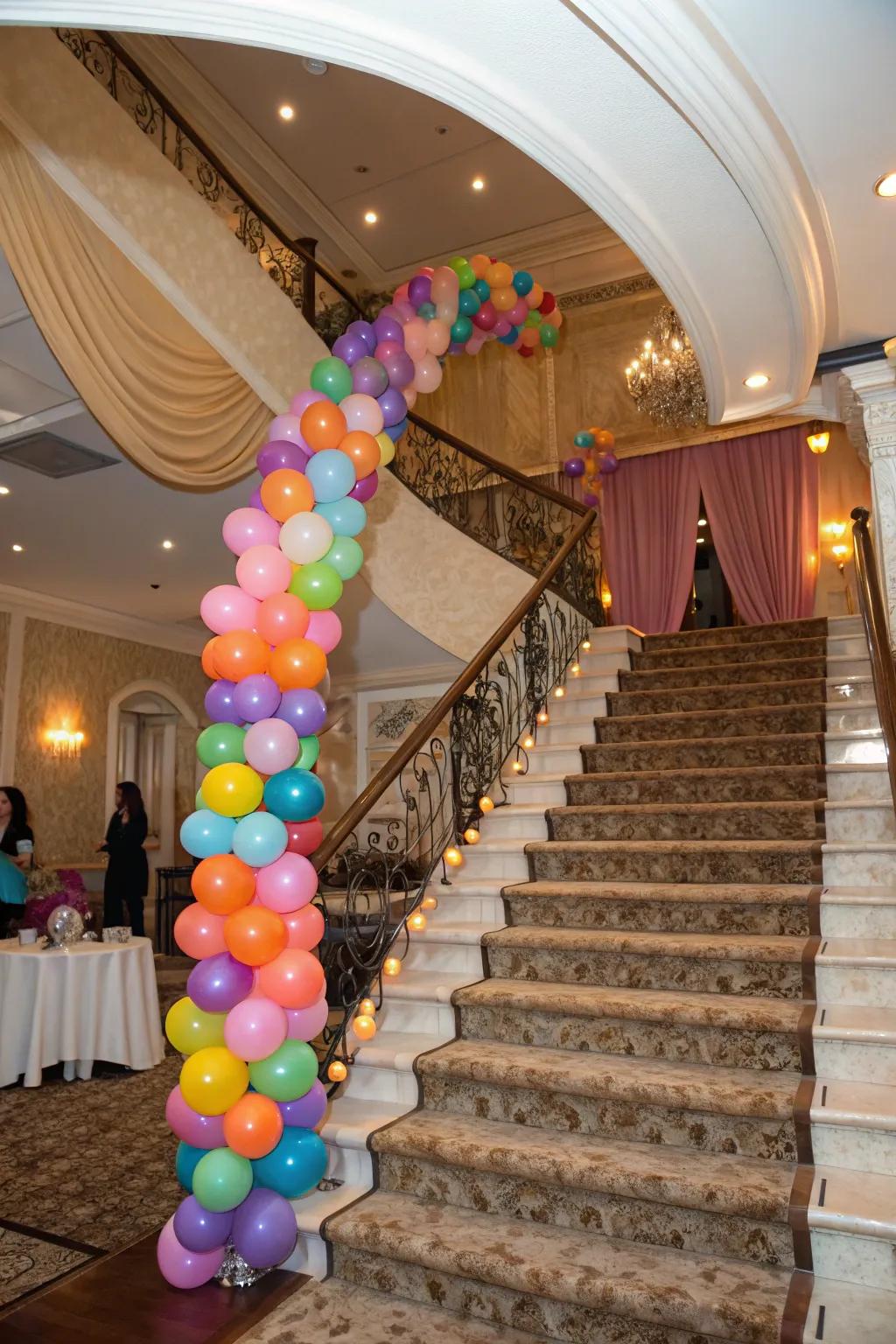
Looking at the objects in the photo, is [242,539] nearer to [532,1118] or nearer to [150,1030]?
[532,1118]

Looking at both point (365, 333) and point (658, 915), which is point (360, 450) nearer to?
point (365, 333)

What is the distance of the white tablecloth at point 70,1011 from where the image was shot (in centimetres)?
482

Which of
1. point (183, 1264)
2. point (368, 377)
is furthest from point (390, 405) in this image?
point (183, 1264)

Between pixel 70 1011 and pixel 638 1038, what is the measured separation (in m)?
3.22

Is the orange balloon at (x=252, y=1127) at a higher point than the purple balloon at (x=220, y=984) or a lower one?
lower

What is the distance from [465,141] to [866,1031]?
27.4ft

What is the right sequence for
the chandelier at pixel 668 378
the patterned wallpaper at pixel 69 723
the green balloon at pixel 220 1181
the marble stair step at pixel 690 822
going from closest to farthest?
1. the green balloon at pixel 220 1181
2. the marble stair step at pixel 690 822
3. the chandelier at pixel 668 378
4. the patterned wallpaper at pixel 69 723

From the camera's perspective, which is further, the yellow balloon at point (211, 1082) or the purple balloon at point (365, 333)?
the purple balloon at point (365, 333)

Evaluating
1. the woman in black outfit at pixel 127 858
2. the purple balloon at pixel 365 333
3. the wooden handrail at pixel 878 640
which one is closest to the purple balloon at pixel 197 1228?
the wooden handrail at pixel 878 640

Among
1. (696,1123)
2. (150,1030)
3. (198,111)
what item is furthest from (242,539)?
(198,111)

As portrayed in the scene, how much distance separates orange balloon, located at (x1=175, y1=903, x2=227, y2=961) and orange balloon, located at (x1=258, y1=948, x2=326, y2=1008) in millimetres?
163

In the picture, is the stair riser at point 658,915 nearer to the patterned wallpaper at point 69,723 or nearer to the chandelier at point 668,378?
the chandelier at point 668,378

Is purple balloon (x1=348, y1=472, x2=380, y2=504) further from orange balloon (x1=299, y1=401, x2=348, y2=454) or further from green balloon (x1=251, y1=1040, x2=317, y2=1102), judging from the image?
green balloon (x1=251, y1=1040, x2=317, y2=1102)

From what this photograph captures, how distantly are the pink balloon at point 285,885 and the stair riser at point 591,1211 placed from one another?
0.93 meters
